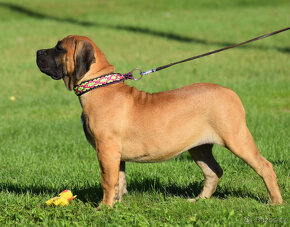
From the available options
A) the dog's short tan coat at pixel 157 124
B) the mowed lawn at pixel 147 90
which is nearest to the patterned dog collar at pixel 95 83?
the dog's short tan coat at pixel 157 124

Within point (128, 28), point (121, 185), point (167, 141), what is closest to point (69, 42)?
point (167, 141)

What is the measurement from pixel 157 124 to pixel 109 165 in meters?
0.64

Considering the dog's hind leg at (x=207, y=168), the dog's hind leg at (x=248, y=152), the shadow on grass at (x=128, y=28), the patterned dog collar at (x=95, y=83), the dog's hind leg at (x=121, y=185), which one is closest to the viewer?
the dog's hind leg at (x=248, y=152)

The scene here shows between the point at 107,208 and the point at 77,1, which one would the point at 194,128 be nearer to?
the point at 107,208

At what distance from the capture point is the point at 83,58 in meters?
4.80

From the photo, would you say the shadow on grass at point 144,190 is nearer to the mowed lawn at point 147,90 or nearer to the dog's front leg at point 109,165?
the mowed lawn at point 147,90

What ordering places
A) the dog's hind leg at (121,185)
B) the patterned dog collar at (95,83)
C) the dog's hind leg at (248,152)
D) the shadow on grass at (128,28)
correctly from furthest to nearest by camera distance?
the shadow on grass at (128,28), the dog's hind leg at (121,185), the patterned dog collar at (95,83), the dog's hind leg at (248,152)

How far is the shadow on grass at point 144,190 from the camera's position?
17.9ft

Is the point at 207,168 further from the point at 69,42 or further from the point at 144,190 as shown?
the point at 69,42

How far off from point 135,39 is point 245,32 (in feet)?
14.9

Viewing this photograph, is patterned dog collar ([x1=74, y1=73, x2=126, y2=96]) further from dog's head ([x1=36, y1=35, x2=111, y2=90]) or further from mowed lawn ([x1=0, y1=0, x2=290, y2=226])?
mowed lawn ([x1=0, y1=0, x2=290, y2=226])

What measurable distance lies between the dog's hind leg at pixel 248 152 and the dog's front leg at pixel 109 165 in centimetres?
114

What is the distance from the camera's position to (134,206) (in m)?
4.81

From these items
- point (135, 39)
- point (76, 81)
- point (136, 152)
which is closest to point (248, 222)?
point (136, 152)
